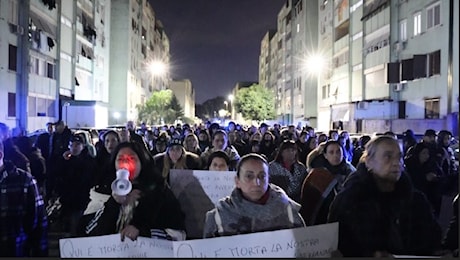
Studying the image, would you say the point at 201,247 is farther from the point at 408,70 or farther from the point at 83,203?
the point at 408,70

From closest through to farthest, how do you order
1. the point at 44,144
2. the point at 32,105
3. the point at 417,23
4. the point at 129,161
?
the point at 129,161
the point at 44,144
the point at 417,23
the point at 32,105

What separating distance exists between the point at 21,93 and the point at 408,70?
77.3 feet

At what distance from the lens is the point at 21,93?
106 ft

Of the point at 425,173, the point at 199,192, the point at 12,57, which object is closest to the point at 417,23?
the point at 12,57

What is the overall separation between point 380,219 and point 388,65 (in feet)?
110

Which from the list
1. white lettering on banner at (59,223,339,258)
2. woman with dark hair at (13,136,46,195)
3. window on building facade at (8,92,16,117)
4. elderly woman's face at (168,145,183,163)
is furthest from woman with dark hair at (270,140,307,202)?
window on building facade at (8,92,16,117)

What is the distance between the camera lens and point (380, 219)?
3633 millimetres

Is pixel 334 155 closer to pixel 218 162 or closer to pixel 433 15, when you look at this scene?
pixel 218 162

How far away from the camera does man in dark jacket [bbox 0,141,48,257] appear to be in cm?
444

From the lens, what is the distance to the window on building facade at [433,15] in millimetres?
29831

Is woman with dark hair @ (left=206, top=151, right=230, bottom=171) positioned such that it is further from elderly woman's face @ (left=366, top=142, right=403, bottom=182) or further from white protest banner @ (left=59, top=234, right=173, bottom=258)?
elderly woman's face @ (left=366, top=142, right=403, bottom=182)

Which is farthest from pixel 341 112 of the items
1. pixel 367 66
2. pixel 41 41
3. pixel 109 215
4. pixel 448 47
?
pixel 109 215

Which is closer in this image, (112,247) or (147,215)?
(112,247)

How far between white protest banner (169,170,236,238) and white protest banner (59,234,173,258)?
2061mm
